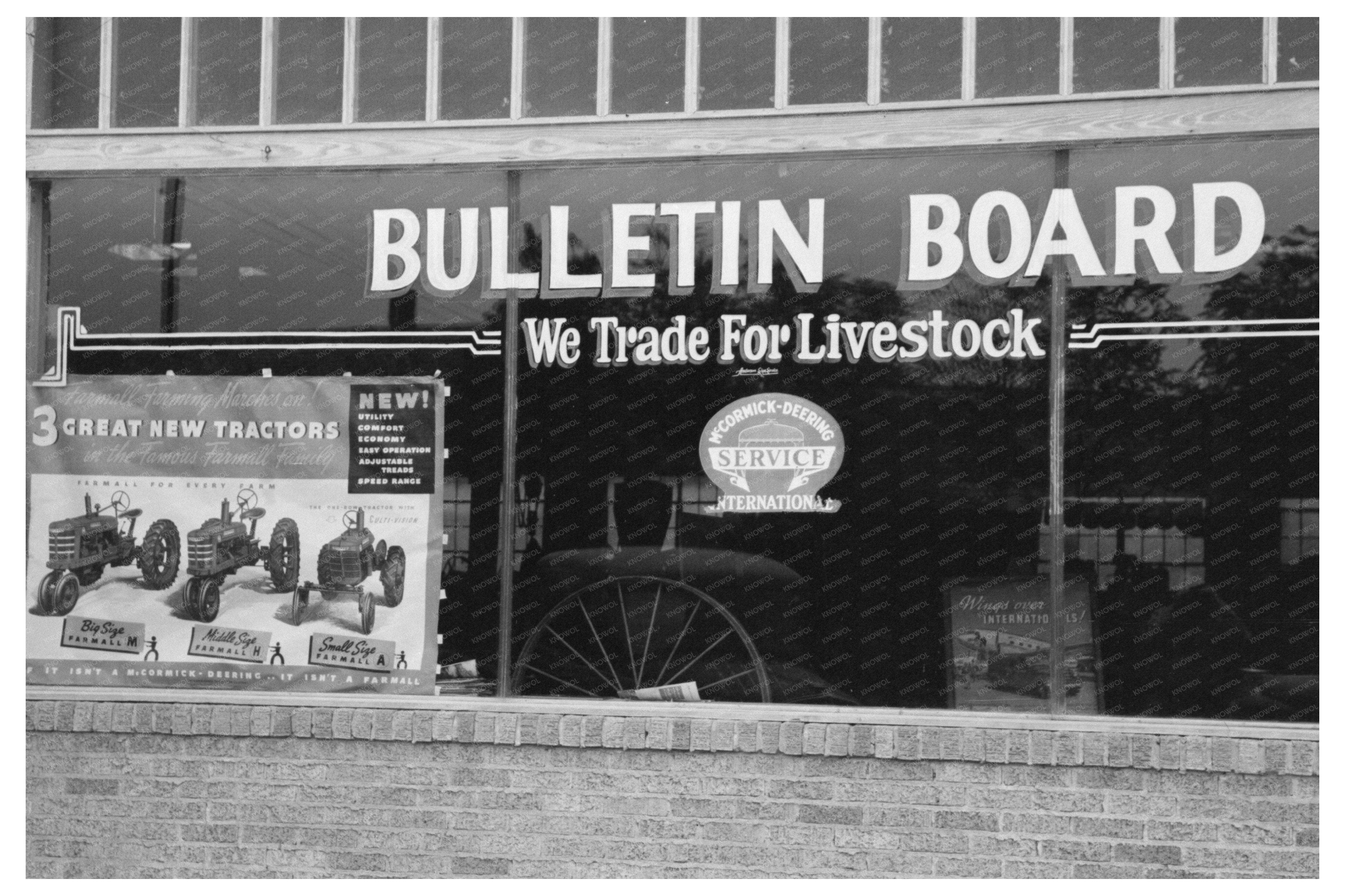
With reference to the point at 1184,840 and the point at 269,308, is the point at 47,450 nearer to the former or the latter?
the point at 269,308

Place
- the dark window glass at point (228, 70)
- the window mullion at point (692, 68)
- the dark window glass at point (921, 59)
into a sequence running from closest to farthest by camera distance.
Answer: the dark window glass at point (921, 59) → the window mullion at point (692, 68) → the dark window glass at point (228, 70)

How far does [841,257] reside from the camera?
5586 mm

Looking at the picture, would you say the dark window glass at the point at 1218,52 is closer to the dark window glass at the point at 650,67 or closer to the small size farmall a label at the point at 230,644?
the dark window glass at the point at 650,67

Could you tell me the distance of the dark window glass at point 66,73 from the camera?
233 inches

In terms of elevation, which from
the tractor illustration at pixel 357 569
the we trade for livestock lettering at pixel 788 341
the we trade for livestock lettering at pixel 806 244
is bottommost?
the tractor illustration at pixel 357 569

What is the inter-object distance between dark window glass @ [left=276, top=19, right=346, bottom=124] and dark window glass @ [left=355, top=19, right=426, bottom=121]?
0.32 feet

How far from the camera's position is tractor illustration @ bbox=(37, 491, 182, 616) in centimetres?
593

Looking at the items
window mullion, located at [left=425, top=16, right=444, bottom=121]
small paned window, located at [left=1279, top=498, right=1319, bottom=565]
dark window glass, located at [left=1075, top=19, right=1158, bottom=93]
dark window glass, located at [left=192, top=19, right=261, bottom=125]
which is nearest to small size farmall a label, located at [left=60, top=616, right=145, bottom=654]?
dark window glass, located at [left=192, top=19, right=261, bottom=125]

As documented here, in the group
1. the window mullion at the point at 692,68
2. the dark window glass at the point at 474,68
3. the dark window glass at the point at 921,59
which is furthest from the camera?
the dark window glass at the point at 474,68

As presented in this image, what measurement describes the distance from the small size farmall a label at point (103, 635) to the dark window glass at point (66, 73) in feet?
7.42

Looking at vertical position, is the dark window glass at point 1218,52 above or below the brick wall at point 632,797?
above

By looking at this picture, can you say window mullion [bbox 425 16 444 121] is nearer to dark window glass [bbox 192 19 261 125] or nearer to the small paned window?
dark window glass [bbox 192 19 261 125]

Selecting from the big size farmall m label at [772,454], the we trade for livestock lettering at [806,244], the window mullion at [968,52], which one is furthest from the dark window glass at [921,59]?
the big size farmall m label at [772,454]

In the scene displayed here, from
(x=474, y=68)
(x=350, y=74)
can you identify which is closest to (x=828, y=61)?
(x=474, y=68)
